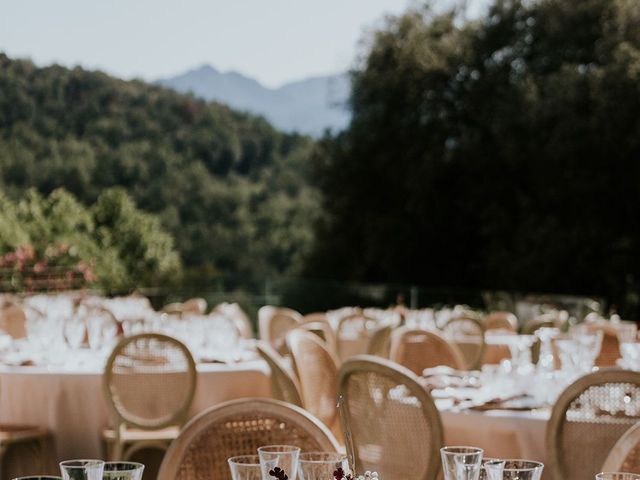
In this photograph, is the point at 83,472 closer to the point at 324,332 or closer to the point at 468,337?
the point at 324,332

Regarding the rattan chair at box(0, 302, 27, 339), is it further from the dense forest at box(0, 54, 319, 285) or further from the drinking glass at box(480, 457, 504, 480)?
the dense forest at box(0, 54, 319, 285)

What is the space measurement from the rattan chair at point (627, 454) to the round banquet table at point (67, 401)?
126 inches

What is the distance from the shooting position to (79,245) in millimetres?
22375

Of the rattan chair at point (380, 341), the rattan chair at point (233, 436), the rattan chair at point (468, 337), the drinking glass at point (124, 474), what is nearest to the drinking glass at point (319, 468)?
the drinking glass at point (124, 474)

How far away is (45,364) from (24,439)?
44 centimetres

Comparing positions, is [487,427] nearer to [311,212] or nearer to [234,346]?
[234,346]

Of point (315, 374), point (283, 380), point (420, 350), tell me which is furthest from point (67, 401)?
point (420, 350)

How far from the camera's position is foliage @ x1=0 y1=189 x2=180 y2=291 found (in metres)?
17.3

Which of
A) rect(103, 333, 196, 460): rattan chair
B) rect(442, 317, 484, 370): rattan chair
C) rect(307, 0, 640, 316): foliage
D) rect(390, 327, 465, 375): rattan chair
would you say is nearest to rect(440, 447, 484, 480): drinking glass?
rect(103, 333, 196, 460): rattan chair

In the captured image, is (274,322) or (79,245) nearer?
(274,322)

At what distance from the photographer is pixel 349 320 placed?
352 inches

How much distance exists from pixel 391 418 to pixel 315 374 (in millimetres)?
1302

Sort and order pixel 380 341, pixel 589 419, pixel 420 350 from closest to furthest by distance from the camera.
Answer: pixel 589 419, pixel 420 350, pixel 380 341

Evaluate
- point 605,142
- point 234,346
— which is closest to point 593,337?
point 234,346
